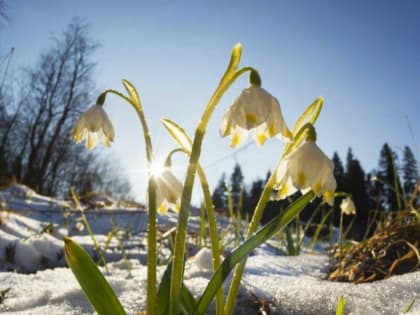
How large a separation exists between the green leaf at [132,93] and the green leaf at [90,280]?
394 millimetres

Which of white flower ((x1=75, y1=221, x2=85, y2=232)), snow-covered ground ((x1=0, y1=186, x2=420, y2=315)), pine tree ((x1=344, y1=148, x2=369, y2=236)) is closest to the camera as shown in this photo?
snow-covered ground ((x1=0, y1=186, x2=420, y2=315))

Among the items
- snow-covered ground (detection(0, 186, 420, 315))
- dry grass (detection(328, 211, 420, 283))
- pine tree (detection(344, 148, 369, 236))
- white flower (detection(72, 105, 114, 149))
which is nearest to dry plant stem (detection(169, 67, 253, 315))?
white flower (detection(72, 105, 114, 149))

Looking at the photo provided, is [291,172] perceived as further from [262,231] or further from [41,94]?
[41,94]

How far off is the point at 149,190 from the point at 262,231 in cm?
29

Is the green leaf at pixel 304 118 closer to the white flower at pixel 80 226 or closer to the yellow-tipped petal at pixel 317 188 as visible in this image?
the yellow-tipped petal at pixel 317 188

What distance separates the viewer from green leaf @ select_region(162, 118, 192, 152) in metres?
1.10

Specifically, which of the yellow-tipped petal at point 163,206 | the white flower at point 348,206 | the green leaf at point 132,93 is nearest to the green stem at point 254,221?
the yellow-tipped petal at point 163,206

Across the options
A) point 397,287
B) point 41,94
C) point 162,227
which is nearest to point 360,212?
point 41,94

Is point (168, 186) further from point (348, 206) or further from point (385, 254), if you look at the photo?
point (348, 206)

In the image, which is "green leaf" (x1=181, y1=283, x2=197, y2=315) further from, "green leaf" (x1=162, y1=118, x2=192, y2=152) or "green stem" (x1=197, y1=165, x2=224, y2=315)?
"green leaf" (x1=162, y1=118, x2=192, y2=152)

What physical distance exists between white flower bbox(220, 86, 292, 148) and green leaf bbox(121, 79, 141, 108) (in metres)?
0.25

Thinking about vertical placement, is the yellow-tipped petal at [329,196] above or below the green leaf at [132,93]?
below

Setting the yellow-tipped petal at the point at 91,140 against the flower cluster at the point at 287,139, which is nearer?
the flower cluster at the point at 287,139

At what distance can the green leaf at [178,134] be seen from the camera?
1102 millimetres
